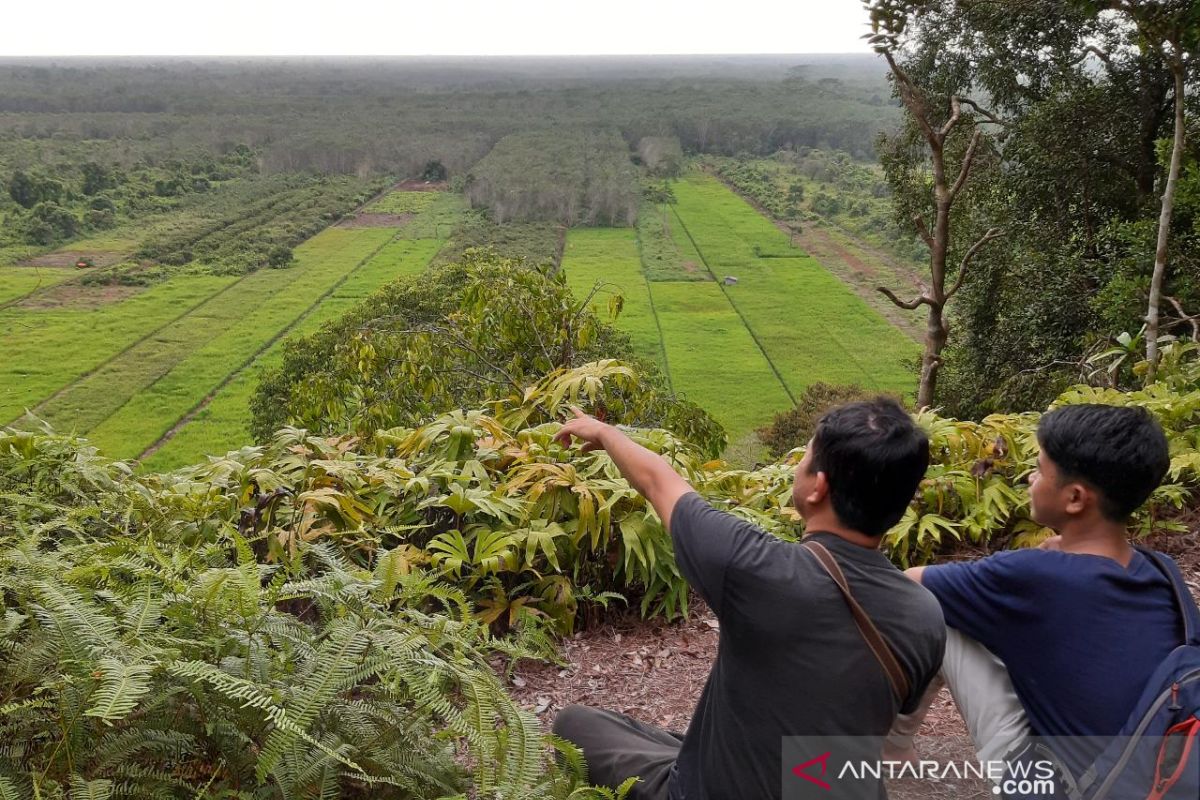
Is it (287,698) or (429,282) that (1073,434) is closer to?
(287,698)

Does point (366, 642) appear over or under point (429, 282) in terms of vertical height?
over

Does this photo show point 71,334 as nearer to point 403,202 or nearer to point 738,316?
point 738,316

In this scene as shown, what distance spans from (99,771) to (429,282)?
1769 cm

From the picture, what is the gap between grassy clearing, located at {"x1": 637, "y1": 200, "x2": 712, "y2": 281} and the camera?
58.8 m

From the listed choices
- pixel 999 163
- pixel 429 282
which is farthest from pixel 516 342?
pixel 429 282

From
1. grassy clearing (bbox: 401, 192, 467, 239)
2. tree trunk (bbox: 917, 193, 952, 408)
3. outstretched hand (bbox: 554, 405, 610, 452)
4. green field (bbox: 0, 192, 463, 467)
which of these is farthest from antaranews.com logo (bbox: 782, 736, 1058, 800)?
grassy clearing (bbox: 401, 192, 467, 239)

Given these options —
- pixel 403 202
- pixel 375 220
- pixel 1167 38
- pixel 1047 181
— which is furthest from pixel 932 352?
pixel 403 202

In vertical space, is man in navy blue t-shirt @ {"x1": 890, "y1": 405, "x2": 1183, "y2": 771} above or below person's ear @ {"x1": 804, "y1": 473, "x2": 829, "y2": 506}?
below

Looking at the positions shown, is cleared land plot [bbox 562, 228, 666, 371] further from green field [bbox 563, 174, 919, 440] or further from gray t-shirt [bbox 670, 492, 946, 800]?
gray t-shirt [bbox 670, 492, 946, 800]

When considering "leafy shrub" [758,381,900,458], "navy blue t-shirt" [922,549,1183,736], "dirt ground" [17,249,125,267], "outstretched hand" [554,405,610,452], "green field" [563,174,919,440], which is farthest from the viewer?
"dirt ground" [17,249,125,267]

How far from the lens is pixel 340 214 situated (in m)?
75.7

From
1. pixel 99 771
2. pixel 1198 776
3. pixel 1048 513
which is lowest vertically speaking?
pixel 99 771

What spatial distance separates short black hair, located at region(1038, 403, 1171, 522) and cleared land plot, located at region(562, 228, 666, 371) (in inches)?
1523

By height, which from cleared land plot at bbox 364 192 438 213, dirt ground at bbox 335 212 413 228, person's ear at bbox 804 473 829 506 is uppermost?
person's ear at bbox 804 473 829 506
